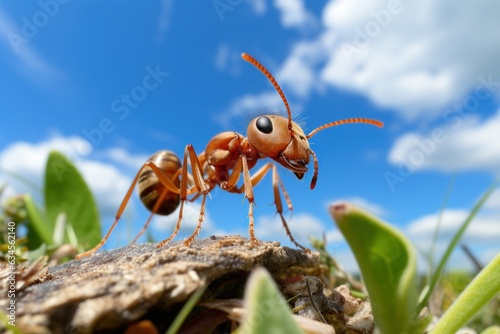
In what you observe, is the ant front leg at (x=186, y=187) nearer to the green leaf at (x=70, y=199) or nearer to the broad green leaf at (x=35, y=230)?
the green leaf at (x=70, y=199)

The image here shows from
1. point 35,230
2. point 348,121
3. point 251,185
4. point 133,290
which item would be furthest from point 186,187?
point 133,290

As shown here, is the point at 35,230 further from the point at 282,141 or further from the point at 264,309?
the point at 264,309

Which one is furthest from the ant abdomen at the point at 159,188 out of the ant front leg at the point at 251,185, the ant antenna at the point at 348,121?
the ant antenna at the point at 348,121

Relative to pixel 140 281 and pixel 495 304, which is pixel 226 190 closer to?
pixel 495 304

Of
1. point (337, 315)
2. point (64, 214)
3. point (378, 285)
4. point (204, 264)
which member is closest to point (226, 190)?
point (64, 214)

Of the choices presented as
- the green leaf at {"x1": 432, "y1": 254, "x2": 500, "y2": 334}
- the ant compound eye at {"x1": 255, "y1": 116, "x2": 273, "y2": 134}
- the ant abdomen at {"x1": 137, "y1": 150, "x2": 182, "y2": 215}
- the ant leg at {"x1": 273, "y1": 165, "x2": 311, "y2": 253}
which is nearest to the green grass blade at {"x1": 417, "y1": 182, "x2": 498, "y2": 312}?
the green leaf at {"x1": 432, "y1": 254, "x2": 500, "y2": 334}

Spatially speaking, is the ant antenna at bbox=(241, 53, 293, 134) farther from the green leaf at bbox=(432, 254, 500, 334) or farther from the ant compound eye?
the green leaf at bbox=(432, 254, 500, 334)

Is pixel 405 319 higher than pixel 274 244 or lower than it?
lower
